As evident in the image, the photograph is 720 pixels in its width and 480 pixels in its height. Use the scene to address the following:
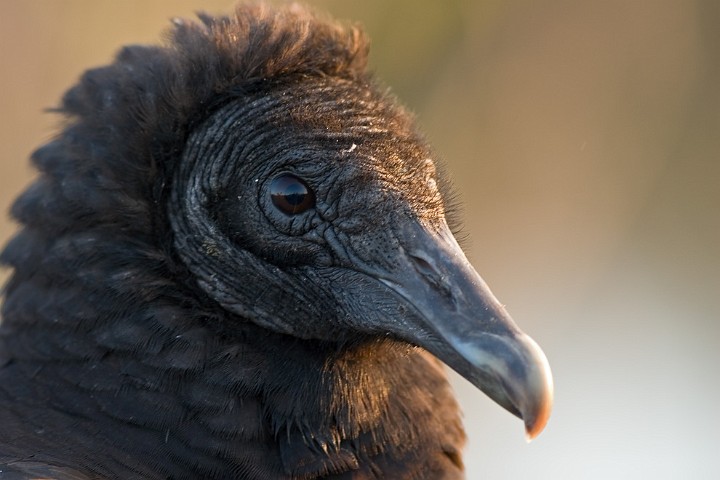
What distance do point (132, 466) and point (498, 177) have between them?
7.30 metres

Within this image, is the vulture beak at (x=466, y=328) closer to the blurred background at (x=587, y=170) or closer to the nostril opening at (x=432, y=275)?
the nostril opening at (x=432, y=275)

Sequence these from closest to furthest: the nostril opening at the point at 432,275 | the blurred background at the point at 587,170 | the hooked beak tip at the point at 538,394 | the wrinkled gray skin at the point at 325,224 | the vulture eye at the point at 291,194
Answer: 1. the hooked beak tip at the point at 538,394
2. the nostril opening at the point at 432,275
3. the wrinkled gray skin at the point at 325,224
4. the vulture eye at the point at 291,194
5. the blurred background at the point at 587,170

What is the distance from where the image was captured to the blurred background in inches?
377

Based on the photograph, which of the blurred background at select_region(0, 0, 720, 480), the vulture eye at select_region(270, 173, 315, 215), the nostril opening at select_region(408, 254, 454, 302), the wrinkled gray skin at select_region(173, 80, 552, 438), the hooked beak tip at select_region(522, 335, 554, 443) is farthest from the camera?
the blurred background at select_region(0, 0, 720, 480)

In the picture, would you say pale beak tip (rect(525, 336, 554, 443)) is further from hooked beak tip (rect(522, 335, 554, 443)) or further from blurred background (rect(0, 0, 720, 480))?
blurred background (rect(0, 0, 720, 480))

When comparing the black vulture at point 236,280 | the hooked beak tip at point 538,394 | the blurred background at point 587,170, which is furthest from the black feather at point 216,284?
the blurred background at point 587,170

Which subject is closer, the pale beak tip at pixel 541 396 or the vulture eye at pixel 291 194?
the pale beak tip at pixel 541 396

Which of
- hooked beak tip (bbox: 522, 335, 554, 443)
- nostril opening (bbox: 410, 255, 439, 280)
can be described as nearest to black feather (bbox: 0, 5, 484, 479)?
nostril opening (bbox: 410, 255, 439, 280)

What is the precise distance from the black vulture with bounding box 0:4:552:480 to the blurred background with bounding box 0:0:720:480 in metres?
5.40

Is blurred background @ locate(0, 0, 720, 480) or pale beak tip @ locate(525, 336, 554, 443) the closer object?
Answer: pale beak tip @ locate(525, 336, 554, 443)

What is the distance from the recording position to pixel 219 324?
367 cm

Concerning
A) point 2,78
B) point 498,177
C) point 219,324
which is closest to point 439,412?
point 219,324

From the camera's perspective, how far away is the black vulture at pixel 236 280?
135 inches

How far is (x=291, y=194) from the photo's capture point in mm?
3709
